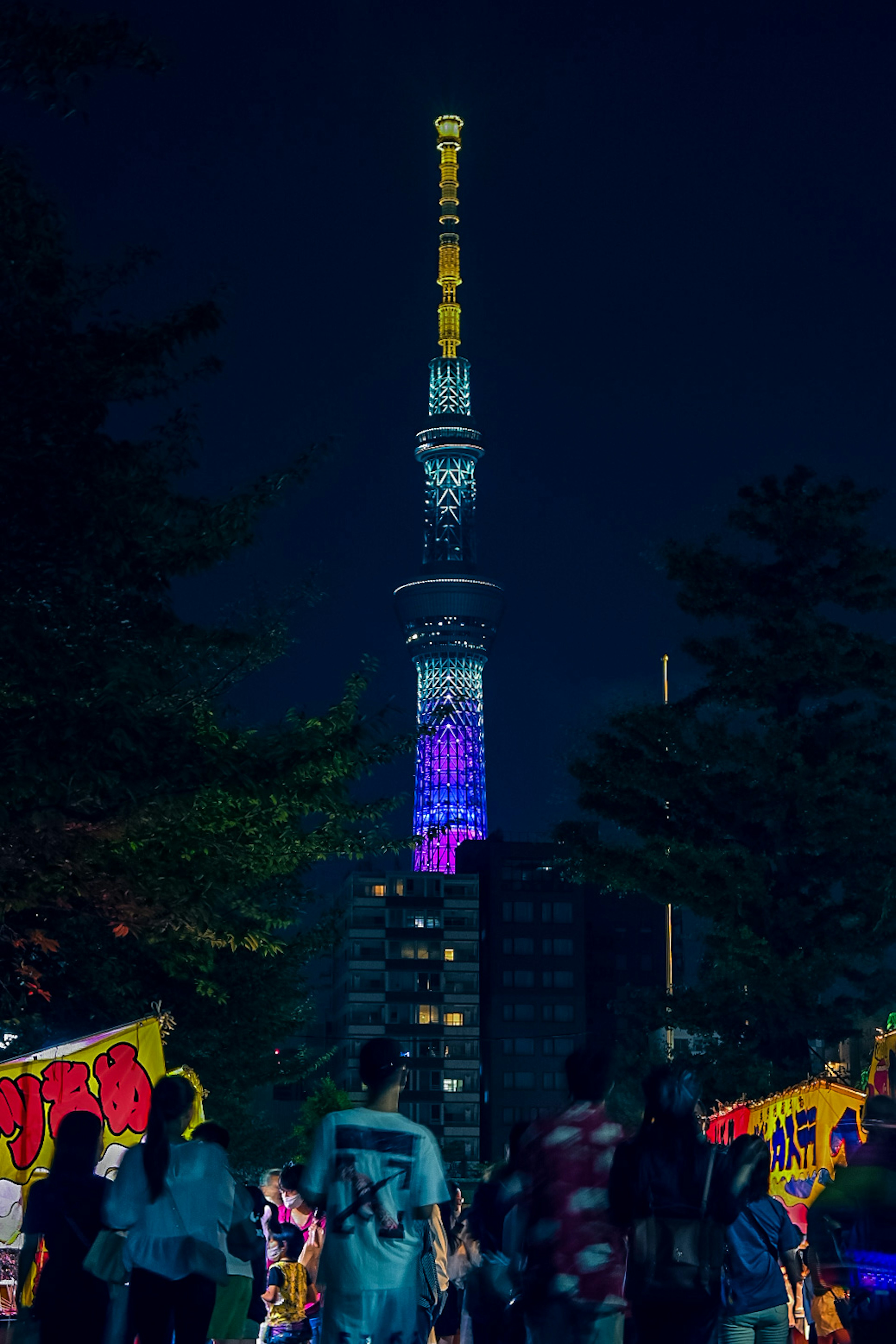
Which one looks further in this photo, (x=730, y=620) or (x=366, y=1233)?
(x=730, y=620)

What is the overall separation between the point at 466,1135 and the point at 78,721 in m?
104

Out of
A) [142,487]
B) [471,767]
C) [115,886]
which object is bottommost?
[115,886]

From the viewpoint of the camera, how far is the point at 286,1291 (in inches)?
494

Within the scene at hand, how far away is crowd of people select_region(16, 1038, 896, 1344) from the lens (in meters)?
6.15

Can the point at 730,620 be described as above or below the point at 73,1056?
above

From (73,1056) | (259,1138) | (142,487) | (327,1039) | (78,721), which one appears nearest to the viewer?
(78,721)

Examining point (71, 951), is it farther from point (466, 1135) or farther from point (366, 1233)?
point (466, 1135)

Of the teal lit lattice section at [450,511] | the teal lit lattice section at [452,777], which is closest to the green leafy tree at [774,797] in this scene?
the teal lit lattice section at [452,777]

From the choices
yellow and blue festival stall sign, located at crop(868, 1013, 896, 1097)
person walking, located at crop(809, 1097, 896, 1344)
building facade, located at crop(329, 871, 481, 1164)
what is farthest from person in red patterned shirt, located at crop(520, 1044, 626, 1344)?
building facade, located at crop(329, 871, 481, 1164)

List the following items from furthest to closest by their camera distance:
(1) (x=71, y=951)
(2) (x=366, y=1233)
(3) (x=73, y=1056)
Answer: (1) (x=71, y=951), (3) (x=73, y=1056), (2) (x=366, y=1233)

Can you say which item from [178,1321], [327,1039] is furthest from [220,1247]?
[327,1039]

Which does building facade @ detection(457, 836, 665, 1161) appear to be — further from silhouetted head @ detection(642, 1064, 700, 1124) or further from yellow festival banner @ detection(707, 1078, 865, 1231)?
silhouetted head @ detection(642, 1064, 700, 1124)

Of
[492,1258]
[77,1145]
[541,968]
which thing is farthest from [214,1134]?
[541,968]

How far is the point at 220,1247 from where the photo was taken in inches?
280
